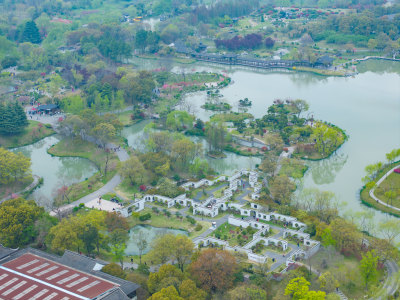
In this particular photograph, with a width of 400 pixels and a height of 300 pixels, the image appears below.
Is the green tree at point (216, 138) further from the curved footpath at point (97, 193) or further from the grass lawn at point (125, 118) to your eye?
the grass lawn at point (125, 118)

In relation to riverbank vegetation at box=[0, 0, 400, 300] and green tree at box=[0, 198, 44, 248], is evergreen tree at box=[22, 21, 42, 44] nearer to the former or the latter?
riverbank vegetation at box=[0, 0, 400, 300]

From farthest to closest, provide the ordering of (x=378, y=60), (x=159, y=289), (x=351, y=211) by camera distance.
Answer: (x=378, y=60) → (x=351, y=211) → (x=159, y=289)

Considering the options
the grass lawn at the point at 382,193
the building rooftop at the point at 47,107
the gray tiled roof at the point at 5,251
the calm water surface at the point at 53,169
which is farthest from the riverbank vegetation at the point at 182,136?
the gray tiled roof at the point at 5,251

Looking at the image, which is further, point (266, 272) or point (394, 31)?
point (394, 31)

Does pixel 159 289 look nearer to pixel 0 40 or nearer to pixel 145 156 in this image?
pixel 145 156

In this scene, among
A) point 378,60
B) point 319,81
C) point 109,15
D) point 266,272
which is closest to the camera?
point 266,272

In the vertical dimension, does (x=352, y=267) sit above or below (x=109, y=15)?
below

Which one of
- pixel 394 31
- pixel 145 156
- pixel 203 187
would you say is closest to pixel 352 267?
pixel 203 187
